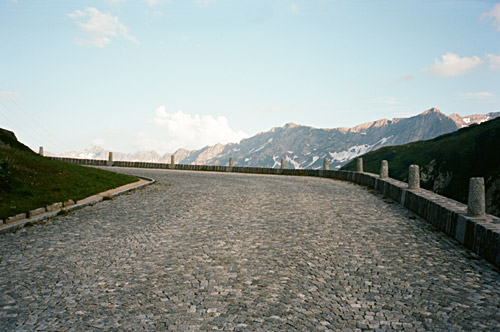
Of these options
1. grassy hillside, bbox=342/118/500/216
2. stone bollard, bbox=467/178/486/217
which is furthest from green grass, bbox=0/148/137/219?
grassy hillside, bbox=342/118/500/216

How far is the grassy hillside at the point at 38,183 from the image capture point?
34.1 ft

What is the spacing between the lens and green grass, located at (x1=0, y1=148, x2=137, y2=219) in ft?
34.1

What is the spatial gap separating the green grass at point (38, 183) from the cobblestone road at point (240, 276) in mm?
1430

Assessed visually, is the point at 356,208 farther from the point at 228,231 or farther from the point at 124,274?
the point at 124,274

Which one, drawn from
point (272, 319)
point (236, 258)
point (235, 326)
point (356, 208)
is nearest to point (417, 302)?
point (272, 319)

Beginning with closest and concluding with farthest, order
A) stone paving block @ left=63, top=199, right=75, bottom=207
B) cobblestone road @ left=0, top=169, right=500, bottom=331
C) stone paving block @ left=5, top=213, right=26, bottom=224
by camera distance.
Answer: cobblestone road @ left=0, top=169, right=500, bottom=331 → stone paving block @ left=5, top=213, right=26, bottom=224 → stone paving block @ left=63, top=199, right=75, bottom=207

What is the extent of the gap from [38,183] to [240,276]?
987 cm

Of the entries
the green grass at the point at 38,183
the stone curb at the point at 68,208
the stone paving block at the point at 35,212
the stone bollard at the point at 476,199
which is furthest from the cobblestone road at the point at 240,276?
the green grass at the point at 38,183

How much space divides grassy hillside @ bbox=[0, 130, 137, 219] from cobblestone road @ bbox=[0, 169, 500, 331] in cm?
149

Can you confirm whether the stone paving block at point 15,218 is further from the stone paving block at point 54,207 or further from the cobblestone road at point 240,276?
the stone paving block at point 54,207

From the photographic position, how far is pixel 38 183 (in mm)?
12797

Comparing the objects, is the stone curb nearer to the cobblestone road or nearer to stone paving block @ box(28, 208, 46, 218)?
stone paving block @ box(28, 208, 46, 218)

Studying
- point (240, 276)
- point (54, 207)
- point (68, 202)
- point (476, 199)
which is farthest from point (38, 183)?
point (476, 199)

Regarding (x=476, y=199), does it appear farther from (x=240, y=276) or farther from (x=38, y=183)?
(x=38, y=183)
